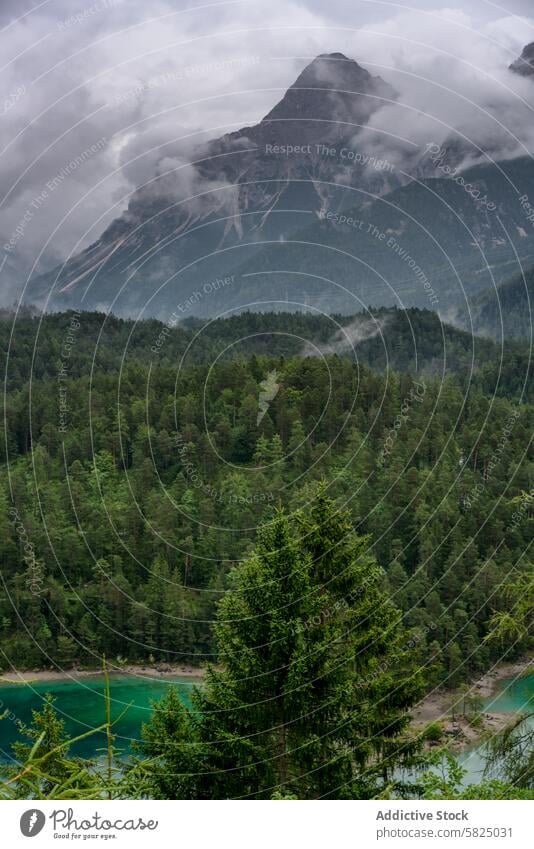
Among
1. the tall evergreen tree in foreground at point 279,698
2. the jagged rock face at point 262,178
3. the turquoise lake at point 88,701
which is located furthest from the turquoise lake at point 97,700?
the tall evergreen tree in foreground at point 279,698

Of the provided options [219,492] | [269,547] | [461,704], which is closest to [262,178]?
[219,492]

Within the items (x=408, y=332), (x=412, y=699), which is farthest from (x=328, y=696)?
(x=408, y=332)

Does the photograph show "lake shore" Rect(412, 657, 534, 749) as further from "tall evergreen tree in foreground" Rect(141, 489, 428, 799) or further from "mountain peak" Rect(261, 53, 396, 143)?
"mountain peak" Rect(261, 53, 396, 143)

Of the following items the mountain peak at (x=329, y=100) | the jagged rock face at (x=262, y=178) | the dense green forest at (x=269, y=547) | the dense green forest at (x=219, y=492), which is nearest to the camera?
the dense green forest at (x=269, y=547)

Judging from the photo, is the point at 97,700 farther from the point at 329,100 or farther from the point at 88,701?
the point at 329,100

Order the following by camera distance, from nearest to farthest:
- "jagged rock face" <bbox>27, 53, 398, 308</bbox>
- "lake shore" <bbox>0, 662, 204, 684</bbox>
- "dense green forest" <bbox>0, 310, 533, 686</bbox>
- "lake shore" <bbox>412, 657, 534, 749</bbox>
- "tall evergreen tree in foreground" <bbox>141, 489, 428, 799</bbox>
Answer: "tall evergreen tree in foreground" <bbox>141, 489, 428, 799</bbox> < "lake shore" <bbox>412, 657, 534, 749</bbox> < "lake shore" <bbox>0, 662, 204, 684</bbox> < "dense green forest" <bbox>0, 310, 533, 686</bbox> < "jagged rock face" <bbox>27, 53, 398, 308</bbox>

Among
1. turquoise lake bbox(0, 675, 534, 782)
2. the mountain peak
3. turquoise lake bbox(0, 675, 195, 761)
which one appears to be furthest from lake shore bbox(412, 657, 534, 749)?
the mountain peak

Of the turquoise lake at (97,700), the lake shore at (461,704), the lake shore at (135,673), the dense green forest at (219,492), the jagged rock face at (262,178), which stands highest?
the jagged rock face at (262,178)

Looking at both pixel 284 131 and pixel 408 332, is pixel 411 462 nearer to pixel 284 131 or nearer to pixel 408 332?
pixel 408 332

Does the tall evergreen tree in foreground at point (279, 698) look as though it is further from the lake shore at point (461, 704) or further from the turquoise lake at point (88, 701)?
the turquoise lake at point (88, 701)
